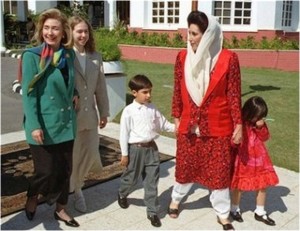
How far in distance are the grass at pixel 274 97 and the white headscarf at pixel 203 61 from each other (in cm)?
232

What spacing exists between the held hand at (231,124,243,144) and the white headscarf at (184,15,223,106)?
0.36 metres

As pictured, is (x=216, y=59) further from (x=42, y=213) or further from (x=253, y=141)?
(x=42, y=213)

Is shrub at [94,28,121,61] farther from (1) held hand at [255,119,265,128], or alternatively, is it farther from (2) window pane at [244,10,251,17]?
(2) window pane at [244,10,251,17]

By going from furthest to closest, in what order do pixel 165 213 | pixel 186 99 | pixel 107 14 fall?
pixel 107 14 < pixel 165 213 < pixel 186 99

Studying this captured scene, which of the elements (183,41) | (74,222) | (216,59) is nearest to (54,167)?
(74,222)

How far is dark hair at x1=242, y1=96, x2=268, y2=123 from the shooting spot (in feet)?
12.1

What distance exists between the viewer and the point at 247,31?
19.5 meters

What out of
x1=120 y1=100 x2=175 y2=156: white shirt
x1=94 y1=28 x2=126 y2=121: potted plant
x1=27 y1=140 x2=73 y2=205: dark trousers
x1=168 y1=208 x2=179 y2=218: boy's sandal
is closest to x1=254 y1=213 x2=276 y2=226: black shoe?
x1=168 y1=208 x2=179 y2=218: boy's sandal

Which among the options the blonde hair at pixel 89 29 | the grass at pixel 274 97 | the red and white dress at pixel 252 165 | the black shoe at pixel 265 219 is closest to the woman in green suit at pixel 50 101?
the blonde hair at pixel 89 29

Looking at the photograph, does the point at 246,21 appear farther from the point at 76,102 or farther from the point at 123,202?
the point at 76,102

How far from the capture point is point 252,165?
12.2ft

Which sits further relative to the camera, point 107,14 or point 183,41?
point 107,14

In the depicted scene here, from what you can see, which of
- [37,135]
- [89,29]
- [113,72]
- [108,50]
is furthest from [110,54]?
[37,135]

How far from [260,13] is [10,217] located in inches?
698
